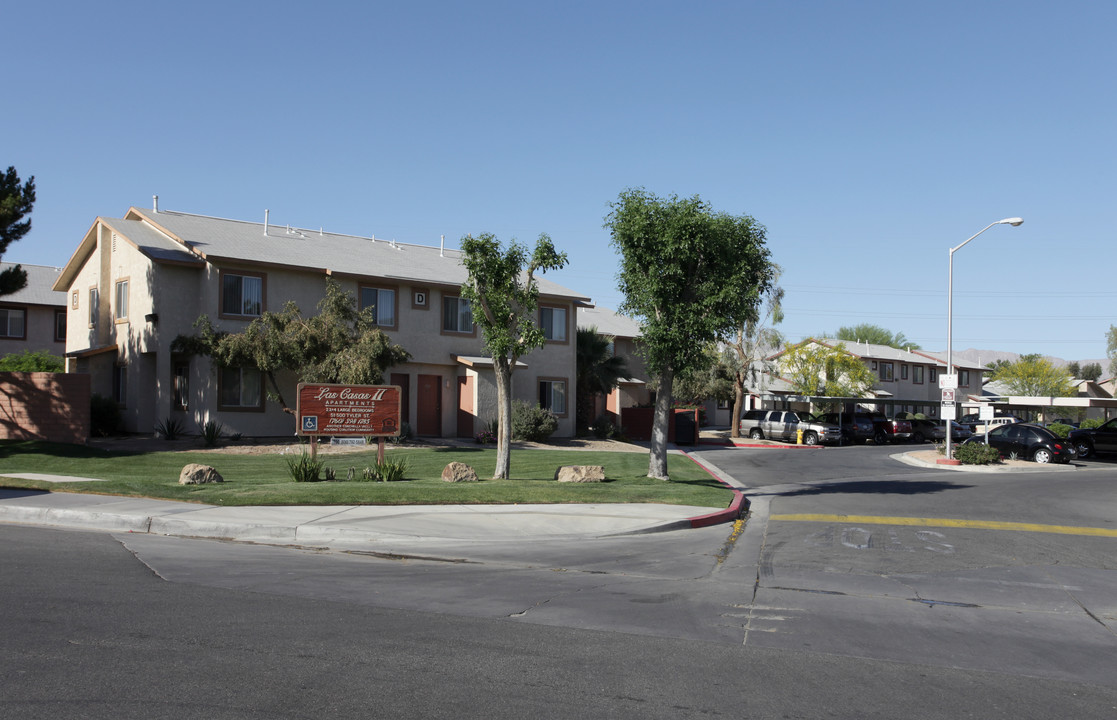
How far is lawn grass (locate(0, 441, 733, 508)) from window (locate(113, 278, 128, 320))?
754 cm

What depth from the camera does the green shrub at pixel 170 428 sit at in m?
27.8

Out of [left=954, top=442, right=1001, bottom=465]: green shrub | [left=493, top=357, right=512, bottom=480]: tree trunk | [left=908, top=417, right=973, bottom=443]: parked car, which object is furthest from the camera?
[left=908, top=417, right=973, bottom=443]: parked car

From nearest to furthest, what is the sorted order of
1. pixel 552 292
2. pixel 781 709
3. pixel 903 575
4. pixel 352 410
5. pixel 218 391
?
pixel 781 709
pixel 903 575
pixel 352 410
pixel 218 391
pixel 552 292

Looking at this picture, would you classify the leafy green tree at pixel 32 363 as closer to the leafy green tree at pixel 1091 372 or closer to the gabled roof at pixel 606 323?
the gabled roof at pixel 606 323

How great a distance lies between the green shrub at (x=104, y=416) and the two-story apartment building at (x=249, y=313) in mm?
563

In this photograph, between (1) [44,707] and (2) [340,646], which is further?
(2) [340,646]

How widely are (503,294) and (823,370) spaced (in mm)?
41907

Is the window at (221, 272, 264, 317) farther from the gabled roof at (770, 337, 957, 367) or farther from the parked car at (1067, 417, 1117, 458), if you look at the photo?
the gabled roof at (770, 337, 957, 367)

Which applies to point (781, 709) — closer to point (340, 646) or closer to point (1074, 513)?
point (340, 646)

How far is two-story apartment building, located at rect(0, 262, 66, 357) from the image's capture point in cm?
4345

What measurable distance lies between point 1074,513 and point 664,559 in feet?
36.3

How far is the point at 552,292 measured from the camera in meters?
35.6

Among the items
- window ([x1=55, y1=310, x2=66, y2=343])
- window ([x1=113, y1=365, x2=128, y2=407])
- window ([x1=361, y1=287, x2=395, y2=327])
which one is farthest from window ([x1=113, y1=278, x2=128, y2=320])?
window ([x1=55, y1=310, x2=66, y2=343])

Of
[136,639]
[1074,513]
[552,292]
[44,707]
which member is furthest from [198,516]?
[552,292]
